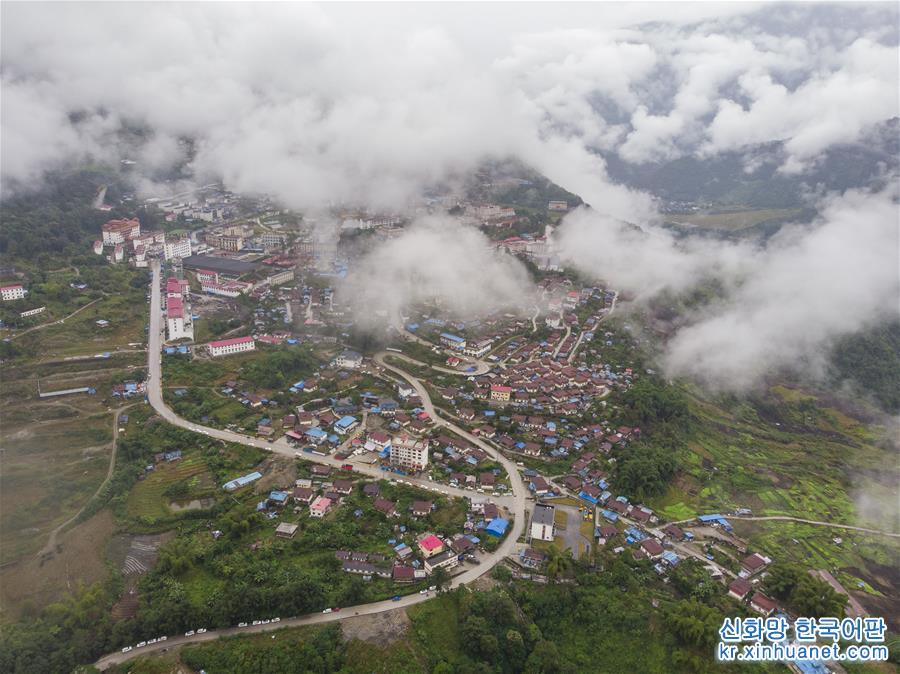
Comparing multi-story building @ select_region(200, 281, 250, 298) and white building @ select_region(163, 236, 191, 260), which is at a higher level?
white building @ select_region(163, 236, 191, 260)

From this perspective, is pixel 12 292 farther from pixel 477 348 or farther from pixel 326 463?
pixel 477 348

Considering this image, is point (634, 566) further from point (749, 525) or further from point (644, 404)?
point (644, 404)

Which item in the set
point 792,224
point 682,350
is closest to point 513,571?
point 682,350

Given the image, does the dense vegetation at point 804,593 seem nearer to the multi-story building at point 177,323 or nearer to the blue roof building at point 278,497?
the blue roof building at point 278,497

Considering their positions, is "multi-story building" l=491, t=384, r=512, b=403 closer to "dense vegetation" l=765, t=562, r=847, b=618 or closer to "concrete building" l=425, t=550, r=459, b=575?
"concrete building" l=425, t=550, r=459, b=575

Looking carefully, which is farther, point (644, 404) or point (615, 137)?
point (615, 137)

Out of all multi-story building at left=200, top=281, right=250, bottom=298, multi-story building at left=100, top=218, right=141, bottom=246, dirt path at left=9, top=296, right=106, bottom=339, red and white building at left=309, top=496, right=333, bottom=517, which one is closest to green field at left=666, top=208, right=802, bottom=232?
multi-story building at left=200, top=281, right=250, bottom=298
